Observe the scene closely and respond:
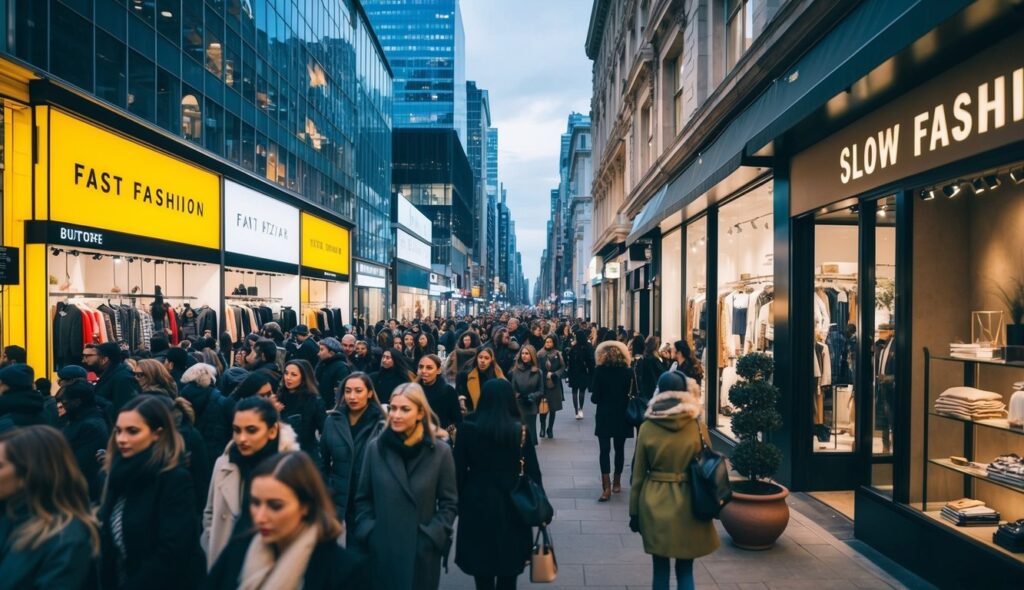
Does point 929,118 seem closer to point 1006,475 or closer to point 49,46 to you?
point 1006,475

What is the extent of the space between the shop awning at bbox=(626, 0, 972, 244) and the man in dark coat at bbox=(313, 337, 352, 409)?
5.91 meters

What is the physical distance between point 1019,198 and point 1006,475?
9.03 ft

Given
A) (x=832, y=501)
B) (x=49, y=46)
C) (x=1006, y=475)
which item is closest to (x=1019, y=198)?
(x=1006, y=475)

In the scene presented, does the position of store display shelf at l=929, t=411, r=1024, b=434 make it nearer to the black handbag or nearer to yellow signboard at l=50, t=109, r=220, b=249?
the black handbag

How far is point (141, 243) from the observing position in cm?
1650

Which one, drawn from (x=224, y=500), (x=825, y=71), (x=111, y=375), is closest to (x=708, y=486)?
(x=224, y=500)

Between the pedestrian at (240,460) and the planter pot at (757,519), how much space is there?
4714 millimetres

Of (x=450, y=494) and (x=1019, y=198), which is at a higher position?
(x=1019, y=198)

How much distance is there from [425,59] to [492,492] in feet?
513

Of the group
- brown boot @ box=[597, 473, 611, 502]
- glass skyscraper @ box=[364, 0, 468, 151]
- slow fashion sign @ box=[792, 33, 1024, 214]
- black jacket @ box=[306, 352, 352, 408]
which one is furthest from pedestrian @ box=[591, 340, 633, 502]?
glass skyscraper @ box=[364, 0, 468, 151]

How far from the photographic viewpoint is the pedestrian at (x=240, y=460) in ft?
13.7

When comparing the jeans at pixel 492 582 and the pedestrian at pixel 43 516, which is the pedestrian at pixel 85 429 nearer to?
the pedestrian at pixel 43 516

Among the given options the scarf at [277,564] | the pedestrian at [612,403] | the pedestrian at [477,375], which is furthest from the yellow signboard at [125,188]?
the scarf at [277,564]

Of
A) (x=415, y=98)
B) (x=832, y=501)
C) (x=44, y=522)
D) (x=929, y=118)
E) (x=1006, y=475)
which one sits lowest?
(x=832, y=501)
